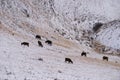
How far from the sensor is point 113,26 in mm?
53375

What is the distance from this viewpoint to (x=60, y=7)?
5428cm

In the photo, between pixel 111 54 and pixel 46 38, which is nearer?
pixel 46 38

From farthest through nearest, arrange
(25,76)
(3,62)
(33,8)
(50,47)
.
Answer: (33,8)
(50,47)
(3,62)
(25,76)

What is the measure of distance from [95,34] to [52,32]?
29.0 ft

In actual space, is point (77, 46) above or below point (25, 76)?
above

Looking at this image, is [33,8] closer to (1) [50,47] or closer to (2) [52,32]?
(2) [52,32]

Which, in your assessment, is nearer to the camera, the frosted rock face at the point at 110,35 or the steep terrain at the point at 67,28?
the steep terrain at the point at 67,28

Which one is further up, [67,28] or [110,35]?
[67,28]

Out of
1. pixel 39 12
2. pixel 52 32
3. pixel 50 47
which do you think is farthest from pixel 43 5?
pixel 50 47

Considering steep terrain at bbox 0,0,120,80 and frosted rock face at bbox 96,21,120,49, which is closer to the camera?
steep terrain at bbox 0,0,120,80

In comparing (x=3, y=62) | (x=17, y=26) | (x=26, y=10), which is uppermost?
(x=26, y=10)

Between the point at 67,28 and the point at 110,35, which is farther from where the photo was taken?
the point at 110,35

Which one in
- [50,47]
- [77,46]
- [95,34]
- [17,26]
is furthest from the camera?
[95,34]

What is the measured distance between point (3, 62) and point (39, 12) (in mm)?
29171
